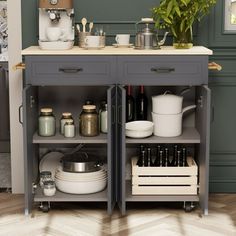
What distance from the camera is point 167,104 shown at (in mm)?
3570

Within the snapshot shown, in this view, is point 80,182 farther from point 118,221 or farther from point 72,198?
point 118,221

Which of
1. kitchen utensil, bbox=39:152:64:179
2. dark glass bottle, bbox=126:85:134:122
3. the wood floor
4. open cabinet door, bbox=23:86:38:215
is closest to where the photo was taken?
the wood floor

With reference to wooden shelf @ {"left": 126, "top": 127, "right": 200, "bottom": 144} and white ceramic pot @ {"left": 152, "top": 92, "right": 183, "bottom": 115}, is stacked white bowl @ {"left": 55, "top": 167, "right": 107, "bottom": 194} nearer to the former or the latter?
wooden shelf @ {"left": 126, "top": 127, "right": 200, "bottom": 144}

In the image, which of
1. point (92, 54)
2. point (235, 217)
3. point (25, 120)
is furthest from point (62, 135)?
point (235, 217)

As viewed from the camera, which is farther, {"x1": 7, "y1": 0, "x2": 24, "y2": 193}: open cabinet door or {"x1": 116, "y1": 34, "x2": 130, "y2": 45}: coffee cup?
{"x1": 7, "y1": 0, "x2": 24, "y2": 193}: open cabinet door

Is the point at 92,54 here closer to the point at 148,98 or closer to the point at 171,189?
the point at 148,98

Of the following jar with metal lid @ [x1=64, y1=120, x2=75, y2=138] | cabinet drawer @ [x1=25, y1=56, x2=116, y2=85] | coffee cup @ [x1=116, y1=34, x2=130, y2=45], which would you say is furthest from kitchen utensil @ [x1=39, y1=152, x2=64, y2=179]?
coffee cup @ [x1=116, y1=34, x2=130, y2=45]

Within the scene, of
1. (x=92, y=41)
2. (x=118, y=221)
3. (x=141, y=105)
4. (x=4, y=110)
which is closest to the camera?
(x=118, y=221)

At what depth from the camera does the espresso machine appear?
3.47 m

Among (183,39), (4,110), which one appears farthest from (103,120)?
(4,110)

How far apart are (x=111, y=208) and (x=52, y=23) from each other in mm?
1147

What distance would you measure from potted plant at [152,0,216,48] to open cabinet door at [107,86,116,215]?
51cm

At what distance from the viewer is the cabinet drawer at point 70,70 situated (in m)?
3.41

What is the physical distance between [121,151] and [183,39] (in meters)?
0.76
